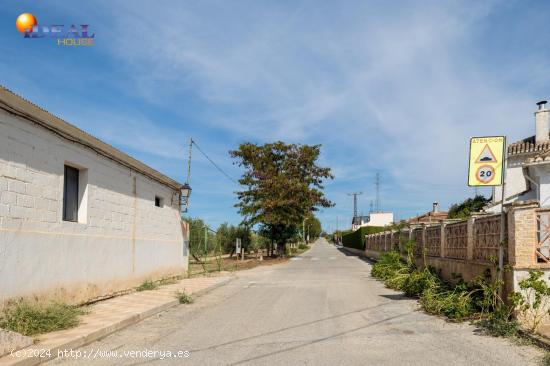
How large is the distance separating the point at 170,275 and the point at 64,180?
7944 millimetres

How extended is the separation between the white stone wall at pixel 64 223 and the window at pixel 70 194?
19cm

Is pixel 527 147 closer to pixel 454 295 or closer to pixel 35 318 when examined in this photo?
pixel 454 295

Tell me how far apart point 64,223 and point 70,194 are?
1038 millimetres

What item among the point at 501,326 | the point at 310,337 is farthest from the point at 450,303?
the point at 310,337

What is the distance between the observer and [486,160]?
32.6 ft

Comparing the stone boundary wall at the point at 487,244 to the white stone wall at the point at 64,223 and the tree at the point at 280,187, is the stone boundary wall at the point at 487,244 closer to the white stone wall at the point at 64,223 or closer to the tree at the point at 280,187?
the white stone wall at the point at 64,223

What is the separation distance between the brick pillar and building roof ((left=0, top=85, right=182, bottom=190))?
940 cm

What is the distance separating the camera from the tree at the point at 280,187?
122 ft

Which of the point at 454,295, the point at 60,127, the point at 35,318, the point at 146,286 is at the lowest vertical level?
the point at 146,286

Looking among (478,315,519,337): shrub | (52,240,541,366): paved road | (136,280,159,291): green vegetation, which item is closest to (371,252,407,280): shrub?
(52,240,541,366): paved road

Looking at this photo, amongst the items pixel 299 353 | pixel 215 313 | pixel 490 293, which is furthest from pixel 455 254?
pixel 299 353

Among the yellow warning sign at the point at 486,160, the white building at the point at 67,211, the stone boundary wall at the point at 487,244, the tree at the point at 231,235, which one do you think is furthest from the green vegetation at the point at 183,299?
the tree at the point at 231,235

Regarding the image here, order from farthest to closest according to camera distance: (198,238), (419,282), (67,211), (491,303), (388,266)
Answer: (198,238) → (388,266) → (419,282) → (67,211) → (491,303)

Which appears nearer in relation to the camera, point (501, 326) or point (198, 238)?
A: point (501, 326)
